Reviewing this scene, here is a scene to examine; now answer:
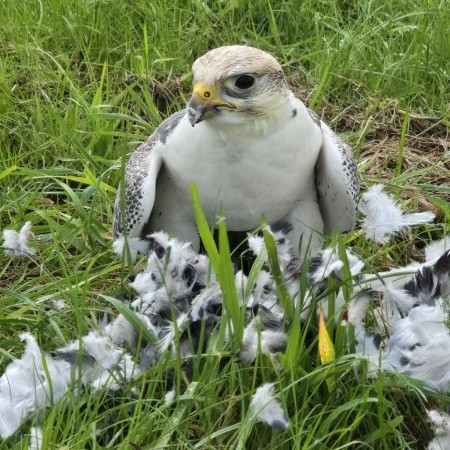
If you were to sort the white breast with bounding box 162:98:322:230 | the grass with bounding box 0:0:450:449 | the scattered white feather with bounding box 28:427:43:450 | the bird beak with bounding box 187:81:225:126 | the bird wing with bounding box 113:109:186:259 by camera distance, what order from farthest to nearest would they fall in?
1. the bird wing with bounding box 113:109:186:259
2. the white breast with bounding box 162:98:322:230
3. the bird beak with bounding box 187:81:225:126
4. the grass with bounding box 0:0:450:449
5. the scattered white feather with bounding box 28:427:43:450

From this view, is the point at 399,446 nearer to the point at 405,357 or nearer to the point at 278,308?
the point at 405,357

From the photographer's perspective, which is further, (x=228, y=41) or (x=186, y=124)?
(x=228, y=41)

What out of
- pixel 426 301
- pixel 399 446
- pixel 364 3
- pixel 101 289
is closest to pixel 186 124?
pixel 101 289

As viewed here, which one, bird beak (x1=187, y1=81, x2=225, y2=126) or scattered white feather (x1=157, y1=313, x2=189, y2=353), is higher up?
bird beak (x1=187, y1=81, x2=225, y2=126)

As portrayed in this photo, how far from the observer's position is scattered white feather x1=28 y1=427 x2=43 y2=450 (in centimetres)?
251

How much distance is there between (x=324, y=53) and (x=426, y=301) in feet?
7.93

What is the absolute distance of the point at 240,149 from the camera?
11.1ft

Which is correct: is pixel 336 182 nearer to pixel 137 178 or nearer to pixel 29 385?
pixel 137 178

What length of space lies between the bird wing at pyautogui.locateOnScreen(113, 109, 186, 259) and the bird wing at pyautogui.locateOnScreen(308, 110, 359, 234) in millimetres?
525

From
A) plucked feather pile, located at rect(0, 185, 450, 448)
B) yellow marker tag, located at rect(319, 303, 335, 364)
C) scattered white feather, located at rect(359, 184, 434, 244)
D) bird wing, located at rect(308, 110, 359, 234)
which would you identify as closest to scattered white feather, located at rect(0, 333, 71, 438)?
plucked feather pile, located at rect(0, 185, 450, 448)

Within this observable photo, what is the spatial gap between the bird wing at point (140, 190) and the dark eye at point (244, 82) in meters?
0.36

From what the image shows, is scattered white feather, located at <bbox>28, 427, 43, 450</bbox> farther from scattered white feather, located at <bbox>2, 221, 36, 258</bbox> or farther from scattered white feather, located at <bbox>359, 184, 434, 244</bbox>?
scattered white feather, located at <bbox>359, 184, 434, 244</bbox>

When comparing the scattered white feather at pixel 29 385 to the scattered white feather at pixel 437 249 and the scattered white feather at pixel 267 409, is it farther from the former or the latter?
the scattered white feather at pixel 437 249

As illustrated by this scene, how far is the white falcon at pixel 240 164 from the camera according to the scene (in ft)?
10.8
